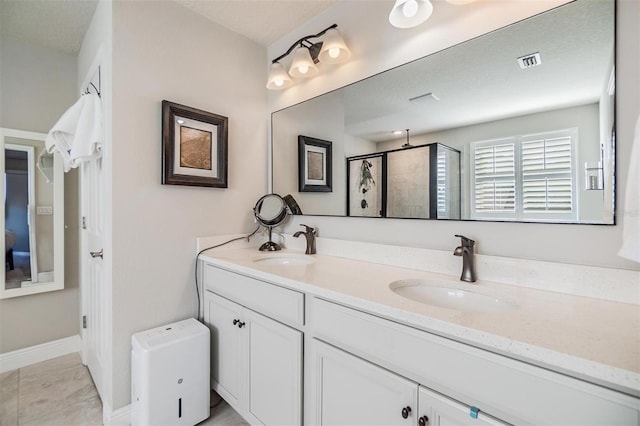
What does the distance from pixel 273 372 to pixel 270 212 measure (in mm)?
1029

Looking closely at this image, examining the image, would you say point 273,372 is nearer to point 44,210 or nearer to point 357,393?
point 357,393

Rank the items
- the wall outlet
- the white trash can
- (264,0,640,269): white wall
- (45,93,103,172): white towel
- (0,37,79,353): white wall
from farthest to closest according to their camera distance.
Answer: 1. the wall outlet
2. (0,37,79,353): white wall
3. (45,93,103,172): white towel
4. the white trash can
5. (264,0,640,269): white wall

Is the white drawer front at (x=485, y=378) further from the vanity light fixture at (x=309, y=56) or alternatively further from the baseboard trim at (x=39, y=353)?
the baseboard trim at (x=39, y=353)

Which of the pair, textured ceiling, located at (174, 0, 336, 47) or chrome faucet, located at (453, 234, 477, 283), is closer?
chrome faucet, located at (453, 234, 477, 283)

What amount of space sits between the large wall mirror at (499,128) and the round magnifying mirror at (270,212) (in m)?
0.50

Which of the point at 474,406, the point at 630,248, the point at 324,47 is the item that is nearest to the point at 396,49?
the point at 324,47

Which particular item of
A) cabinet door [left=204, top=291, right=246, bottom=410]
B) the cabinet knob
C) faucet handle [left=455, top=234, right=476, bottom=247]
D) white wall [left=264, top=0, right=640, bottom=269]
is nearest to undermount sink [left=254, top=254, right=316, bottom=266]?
white wall [left=264, top=0, right=640, bottom=269]

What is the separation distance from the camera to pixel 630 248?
0.71m

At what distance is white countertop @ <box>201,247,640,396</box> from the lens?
23.1 inches

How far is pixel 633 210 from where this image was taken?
0.72 m

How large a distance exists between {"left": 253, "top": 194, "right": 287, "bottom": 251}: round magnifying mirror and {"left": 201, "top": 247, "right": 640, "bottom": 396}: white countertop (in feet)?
2.23

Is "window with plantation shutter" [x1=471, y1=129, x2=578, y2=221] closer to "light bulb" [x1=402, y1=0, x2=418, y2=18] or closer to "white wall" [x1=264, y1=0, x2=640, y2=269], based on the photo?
"white wall" [x1=264, y1=0, x2=640, y2=269]

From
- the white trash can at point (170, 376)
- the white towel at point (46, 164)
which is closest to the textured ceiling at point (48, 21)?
the white towel at point (46, 164)

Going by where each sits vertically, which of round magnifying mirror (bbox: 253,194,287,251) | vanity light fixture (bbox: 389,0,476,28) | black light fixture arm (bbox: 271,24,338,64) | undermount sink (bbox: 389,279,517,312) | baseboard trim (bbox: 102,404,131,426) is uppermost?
black light fixture arm (bbox: 271,24,338,64)
